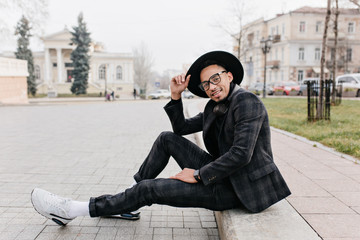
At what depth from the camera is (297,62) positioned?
4525cm

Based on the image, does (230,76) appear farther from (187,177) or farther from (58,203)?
→ (58,203)

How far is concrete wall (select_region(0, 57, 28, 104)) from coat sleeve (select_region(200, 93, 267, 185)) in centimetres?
2458

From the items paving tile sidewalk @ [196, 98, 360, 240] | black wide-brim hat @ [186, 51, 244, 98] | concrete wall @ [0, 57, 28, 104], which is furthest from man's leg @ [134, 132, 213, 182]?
concrete wall @ [0, 57, 28, 104]

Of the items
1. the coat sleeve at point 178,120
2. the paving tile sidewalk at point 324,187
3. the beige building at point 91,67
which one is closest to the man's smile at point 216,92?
the coat sleeve at point 178,120

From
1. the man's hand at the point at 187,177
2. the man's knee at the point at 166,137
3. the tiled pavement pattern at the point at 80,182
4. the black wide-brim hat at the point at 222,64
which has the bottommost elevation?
the tiled pavement pattern at the point at 80,182

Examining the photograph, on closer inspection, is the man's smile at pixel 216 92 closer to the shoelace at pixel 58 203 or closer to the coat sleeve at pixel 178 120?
the coat sleeve at pixel 178 120

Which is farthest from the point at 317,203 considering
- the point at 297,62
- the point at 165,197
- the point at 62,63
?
the point at 62,63

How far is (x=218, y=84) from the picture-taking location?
2.53 metres

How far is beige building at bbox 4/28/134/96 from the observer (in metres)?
55.9

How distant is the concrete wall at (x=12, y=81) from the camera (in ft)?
77.0

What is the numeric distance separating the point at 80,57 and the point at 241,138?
4800 cm

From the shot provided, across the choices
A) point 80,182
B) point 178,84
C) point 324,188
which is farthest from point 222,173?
point 80,182

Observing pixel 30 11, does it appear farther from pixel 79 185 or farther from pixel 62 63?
pixel 62 63

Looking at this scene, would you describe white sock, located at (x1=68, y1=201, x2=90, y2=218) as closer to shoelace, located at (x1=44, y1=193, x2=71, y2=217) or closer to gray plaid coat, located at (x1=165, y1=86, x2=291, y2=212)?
shoelace, located at (x1=44, y1=193, x2=71, y2=217)
